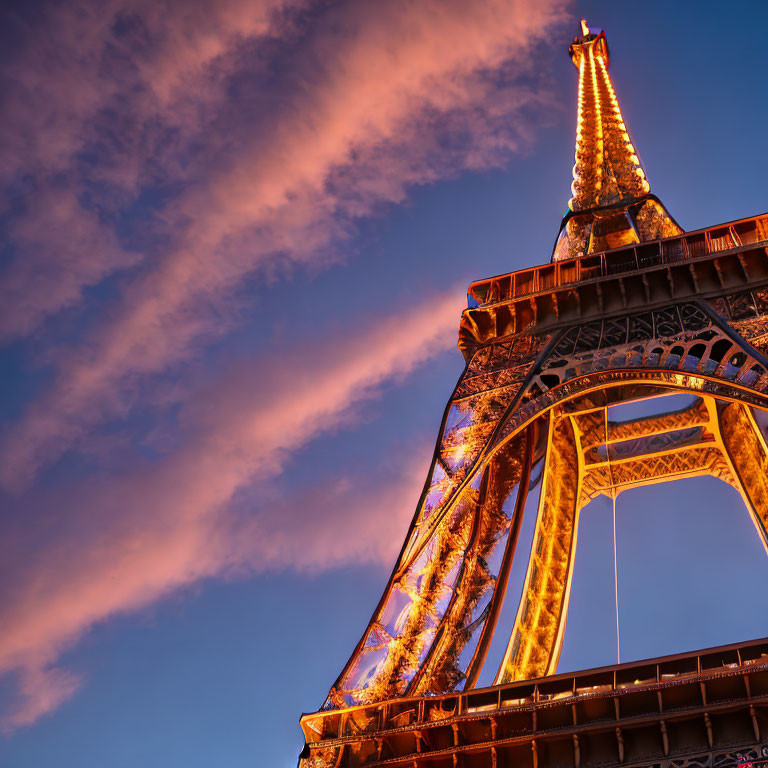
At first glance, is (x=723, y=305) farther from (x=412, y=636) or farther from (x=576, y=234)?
(x=412, y=636)

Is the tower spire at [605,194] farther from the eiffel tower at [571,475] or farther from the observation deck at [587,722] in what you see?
the observation deck at [587,722]

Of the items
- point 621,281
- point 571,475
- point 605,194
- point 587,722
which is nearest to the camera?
point 587,722

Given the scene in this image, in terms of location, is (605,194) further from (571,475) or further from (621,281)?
(571,475)

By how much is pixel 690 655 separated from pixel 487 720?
322 cm

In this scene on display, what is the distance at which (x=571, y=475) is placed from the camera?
25.0 meters

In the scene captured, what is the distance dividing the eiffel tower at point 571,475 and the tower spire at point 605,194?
0.06 metres

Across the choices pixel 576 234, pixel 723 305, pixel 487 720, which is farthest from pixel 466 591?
pixel 576 234

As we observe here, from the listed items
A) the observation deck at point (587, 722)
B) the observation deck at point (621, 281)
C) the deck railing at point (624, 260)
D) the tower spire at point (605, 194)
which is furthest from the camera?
the tower spire at point (605, 194)

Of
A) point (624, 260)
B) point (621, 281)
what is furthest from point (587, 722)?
point (624, 260)

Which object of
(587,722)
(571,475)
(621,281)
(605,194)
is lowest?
(587,722)

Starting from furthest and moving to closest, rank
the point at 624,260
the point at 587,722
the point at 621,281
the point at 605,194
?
the point at 605,194 < the point at 624,260 < the point at 621,281 < the point at 587,722

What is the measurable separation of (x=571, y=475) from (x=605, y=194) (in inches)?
324

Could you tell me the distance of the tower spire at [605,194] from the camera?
26.5 meters

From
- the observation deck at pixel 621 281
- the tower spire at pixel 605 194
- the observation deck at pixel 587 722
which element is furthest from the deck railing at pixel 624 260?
the observation deck at pixel 587 722
